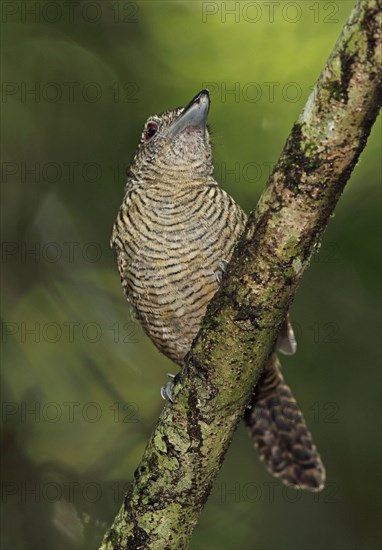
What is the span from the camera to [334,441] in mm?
5945

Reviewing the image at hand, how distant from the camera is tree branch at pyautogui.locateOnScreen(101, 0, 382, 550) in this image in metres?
2.54

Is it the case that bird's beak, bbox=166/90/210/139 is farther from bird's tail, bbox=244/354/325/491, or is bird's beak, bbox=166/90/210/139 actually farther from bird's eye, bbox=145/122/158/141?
bird's tail, bbox=244/354/325/491

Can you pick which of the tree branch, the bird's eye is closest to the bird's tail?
the bird's eye

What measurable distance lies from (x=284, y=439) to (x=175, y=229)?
182 centimetres

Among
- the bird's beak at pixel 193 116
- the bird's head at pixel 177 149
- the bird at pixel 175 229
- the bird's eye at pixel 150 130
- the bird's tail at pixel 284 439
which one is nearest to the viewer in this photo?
the bird's beak at pixel 193 116

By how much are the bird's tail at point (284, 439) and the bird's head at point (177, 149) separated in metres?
1.51

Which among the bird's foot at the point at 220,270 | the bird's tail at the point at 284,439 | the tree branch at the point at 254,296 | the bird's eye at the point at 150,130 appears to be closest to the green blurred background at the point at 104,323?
the bird's tail at the point at 284,439

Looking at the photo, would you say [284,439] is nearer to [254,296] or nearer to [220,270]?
[220,270]

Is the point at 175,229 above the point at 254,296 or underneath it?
underneath

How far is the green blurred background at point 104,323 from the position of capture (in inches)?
216

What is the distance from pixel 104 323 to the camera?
5902 millimetres

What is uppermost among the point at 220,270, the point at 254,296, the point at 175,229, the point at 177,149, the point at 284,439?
the point at 254,296

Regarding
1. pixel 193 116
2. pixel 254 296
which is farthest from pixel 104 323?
pixel 254 296

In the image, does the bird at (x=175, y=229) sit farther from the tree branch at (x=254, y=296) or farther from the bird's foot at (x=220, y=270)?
the tree branch at (x=254, y=296)
